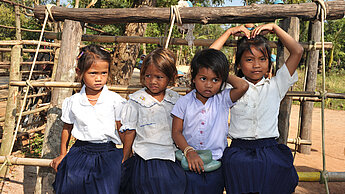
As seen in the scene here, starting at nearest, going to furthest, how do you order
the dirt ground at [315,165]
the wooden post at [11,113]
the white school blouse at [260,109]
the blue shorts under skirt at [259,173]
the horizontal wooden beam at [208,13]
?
the blue shorts under skirt at [259,173] → the white school blouse at [260,109] → the horizontal wooden beam at [208,13] → the wooden post at [11,113] → the dirt ground at [315,165]

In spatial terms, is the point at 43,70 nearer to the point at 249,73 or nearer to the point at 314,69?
the point at 249,73

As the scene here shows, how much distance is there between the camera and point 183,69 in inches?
665

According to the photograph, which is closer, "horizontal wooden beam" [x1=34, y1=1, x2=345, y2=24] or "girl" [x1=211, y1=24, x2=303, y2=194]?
"girl" [x1=211, y1=24, x2=303, y2=194]

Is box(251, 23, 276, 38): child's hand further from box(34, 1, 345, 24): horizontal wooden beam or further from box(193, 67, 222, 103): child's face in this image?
box(193, 67, 222, 103): child's face

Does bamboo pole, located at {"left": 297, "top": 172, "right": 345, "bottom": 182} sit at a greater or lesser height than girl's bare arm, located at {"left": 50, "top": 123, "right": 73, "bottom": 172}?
lesser

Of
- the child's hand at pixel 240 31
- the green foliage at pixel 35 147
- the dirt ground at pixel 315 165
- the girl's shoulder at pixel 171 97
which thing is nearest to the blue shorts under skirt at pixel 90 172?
the girl's shoulder at pixel 171 97

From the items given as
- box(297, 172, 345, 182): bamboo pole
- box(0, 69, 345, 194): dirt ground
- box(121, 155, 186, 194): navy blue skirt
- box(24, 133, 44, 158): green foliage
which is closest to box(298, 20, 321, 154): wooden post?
box(0, 69, 345, 194): dirt ground

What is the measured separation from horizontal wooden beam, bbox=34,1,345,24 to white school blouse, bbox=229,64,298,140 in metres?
0.61

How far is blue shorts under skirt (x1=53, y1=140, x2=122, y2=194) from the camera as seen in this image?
5.88ft

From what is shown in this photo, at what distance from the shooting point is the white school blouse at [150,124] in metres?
1.81

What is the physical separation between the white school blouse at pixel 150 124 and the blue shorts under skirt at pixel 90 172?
0.21m

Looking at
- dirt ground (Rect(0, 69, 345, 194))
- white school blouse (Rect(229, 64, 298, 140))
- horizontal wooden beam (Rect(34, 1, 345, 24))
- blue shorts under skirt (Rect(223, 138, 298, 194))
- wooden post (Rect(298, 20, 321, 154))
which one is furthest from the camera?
wooden post (Rect(298, 20, 321, 154))

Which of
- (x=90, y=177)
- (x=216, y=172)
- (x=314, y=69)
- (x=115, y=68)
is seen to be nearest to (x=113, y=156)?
(x=90, y=177)

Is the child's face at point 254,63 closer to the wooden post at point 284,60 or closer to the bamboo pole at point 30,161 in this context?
the wooden post at point 284,60
